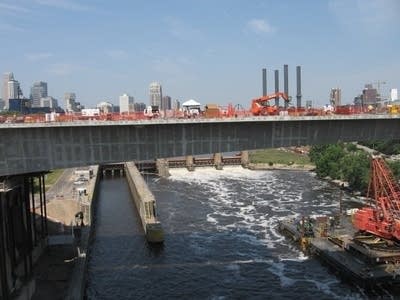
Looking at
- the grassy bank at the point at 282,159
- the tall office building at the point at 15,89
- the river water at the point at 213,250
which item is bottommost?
the river water at the point at 213,250

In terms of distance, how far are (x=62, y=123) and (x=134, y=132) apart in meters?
5.03

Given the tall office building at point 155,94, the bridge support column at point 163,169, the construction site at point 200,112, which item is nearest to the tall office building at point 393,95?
the construction site at point 200,112

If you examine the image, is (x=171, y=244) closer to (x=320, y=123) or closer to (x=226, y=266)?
(x=226, y=266)

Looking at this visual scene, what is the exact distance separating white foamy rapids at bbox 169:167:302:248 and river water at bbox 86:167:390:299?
0.49 ft

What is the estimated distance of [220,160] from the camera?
5143 inches

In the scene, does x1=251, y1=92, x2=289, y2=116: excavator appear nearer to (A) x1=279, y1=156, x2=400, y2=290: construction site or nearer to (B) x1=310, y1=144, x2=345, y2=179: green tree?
(A) x1=279, y1=156, x2=400, y2=290: construction site

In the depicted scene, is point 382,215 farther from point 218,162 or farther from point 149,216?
point 218,162

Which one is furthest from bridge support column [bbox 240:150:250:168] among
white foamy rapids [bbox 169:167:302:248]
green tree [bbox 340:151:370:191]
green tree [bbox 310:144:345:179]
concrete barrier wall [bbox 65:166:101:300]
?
concrete barrier wall [bbox 65:166:101:300]

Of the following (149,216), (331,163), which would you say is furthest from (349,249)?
(331,163)

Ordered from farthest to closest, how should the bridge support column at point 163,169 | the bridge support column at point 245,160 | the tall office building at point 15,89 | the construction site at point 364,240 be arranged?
the bridge support column at point 245,160 → the bridge support column at point 163,169 → the tall office building at point 15,89 → the construction site at point 364,240

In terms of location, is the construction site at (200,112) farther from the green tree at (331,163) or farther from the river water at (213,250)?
the green tree at (331,163)

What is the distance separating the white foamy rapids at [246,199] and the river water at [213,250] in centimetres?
15

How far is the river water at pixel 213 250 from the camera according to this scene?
1833 inches

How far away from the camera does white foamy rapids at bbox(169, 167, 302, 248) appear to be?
68.1 metres
